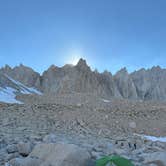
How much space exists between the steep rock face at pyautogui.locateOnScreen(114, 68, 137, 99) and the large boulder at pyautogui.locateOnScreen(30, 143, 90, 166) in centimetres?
8777

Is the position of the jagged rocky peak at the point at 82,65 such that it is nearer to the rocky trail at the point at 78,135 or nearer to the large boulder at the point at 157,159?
the rocky trail at the point at 78,135

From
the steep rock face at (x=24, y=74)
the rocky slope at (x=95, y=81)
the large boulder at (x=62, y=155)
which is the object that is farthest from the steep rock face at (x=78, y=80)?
the large boulder at (x=62, y=155)

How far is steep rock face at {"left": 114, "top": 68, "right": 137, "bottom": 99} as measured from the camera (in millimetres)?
94500

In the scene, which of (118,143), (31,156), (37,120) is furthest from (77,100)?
(31,156)

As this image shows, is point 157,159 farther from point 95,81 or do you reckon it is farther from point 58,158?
point 95,81

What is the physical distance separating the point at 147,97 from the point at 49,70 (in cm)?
3035

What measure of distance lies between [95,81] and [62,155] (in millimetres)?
82441

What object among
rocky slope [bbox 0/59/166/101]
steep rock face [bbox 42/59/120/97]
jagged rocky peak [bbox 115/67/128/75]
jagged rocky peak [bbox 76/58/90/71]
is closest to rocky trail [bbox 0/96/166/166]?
steep rock face [bbox 42/59/120/97]

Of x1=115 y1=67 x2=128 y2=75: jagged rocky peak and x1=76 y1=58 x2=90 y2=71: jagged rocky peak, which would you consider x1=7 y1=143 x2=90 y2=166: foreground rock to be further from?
x1=115 y1=67 x2=128 y2=75: jagged rocky peak

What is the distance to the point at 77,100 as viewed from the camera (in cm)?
2994

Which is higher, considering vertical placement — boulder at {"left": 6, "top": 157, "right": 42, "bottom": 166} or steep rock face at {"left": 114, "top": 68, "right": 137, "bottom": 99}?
steep rock face at {"left": 114, "top": 68, "right": 137, "bottom": 99}

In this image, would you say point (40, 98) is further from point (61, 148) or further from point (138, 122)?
point (61, 148)

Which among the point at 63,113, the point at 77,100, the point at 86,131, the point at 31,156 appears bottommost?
the point at 31,156

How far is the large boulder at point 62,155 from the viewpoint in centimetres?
Result: 567
